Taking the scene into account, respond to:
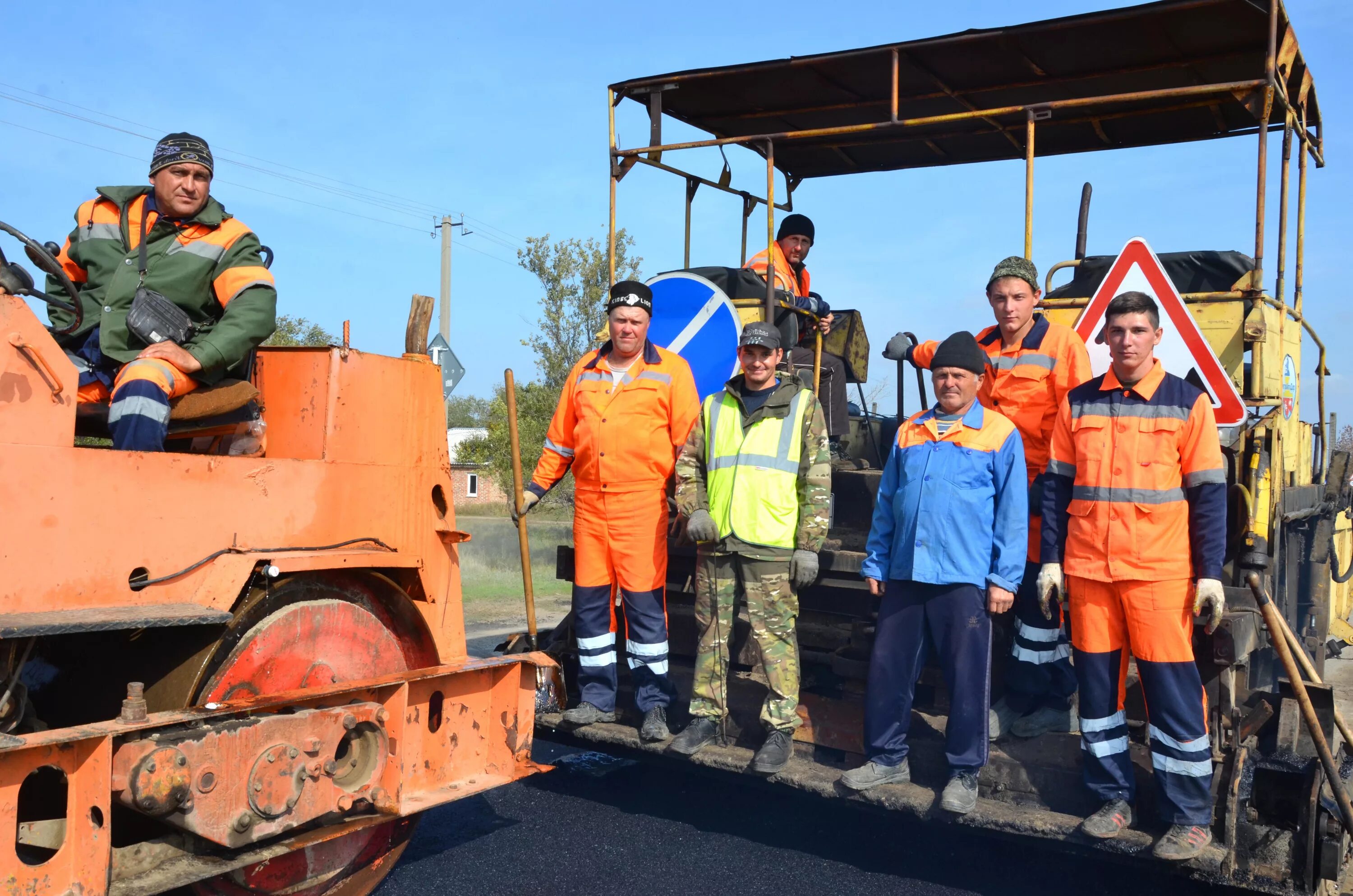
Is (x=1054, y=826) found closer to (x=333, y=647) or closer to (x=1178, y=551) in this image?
(x=1178, y=551)

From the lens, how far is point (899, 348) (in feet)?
17.3

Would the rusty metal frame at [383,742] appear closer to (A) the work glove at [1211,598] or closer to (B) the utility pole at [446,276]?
(A) the work glove at [1211,598]

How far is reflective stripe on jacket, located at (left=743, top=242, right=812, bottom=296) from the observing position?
6.02 meters

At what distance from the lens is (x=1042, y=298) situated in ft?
18.1

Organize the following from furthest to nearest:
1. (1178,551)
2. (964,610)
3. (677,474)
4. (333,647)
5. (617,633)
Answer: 1. (617,633)
2. (677,474)
3. (964,610)
4. (1178,551)
5. (333,647)

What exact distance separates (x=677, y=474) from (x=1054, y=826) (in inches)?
78.0

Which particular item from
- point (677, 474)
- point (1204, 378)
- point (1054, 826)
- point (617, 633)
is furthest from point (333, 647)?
point (1204, 378)

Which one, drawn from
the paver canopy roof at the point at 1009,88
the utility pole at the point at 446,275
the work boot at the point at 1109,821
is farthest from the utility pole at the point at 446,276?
the work boot at the point at 1109,821

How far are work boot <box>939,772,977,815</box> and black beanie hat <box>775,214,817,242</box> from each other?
3502 mm

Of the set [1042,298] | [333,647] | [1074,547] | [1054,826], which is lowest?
[1054,826]

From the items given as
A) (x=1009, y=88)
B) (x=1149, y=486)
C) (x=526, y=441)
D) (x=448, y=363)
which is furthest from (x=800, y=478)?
(x=526, y=441)

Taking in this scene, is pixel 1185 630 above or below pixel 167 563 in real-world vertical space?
below

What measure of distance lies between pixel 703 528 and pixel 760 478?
316mm

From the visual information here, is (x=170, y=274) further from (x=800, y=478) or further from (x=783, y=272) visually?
(x=783, y=272)
